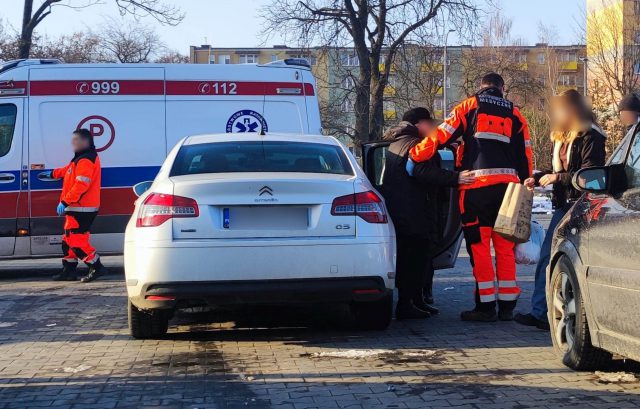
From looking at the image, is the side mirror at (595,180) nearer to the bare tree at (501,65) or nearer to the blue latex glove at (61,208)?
Answer: the blue latex glove at (61,208)

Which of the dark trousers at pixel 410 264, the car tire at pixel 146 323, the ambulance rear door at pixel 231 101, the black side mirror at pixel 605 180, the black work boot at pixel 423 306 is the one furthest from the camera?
the ambulance rear door at pixel 231 101

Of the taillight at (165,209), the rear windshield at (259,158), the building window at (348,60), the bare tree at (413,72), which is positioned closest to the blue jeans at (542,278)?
the rear windshield at (259,158)

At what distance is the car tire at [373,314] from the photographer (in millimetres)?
6824

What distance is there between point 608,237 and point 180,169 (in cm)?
323

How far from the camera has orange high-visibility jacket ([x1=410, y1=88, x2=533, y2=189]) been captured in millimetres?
7223

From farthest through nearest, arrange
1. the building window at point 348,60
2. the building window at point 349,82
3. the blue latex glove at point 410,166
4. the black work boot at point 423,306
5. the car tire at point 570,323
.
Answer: the building window at point 349,82
the building window at point 348,60
the black work boot at point 423,306
the blue latex glove at point 410,166
the car tire at point 570,323

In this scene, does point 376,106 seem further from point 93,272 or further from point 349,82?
point 93,272

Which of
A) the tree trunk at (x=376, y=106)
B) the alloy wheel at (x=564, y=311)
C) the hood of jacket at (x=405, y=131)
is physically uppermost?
the tree trunk at (x=376, y=106)

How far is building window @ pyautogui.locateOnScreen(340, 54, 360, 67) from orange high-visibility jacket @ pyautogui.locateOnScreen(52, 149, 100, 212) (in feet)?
60.4

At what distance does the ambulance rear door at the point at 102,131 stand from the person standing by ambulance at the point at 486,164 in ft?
16.5

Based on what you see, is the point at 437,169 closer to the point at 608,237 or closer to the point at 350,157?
the point at 350,157

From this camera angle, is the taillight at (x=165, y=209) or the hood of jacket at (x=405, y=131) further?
the hood of jacket at (x=405, y=131)

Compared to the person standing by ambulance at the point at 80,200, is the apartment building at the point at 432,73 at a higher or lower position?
higher

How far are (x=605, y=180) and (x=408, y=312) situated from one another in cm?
298
